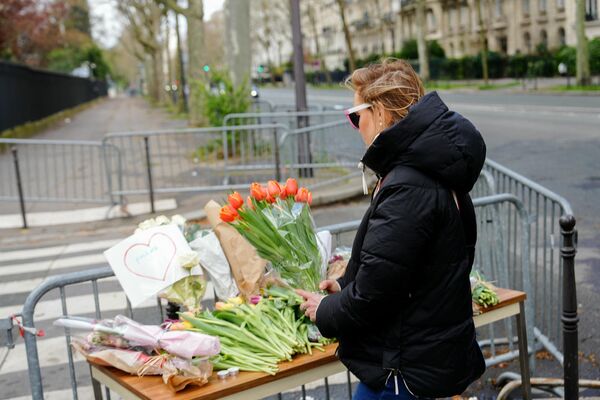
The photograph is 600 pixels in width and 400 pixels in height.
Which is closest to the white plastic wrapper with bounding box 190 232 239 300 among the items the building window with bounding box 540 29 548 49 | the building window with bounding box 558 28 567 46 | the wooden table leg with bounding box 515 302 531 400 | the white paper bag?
the white paper bag

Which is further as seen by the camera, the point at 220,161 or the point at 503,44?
the point at 503,44

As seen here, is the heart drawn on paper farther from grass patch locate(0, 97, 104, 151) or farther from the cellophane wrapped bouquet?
grass patch locate(0, 97, 104, 151)

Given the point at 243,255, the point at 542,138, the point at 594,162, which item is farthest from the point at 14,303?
the point at 542,138

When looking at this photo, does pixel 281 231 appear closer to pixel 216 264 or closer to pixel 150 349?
pixel 216 264

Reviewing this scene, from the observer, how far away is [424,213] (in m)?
2.65

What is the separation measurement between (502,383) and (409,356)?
8.19ft

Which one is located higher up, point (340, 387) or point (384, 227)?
point (384, 227)

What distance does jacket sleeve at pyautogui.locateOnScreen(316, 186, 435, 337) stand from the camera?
2.64m

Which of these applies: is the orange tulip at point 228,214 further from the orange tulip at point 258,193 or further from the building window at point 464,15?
the building window at point 464,15

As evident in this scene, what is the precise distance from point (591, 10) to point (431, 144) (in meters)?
57.0

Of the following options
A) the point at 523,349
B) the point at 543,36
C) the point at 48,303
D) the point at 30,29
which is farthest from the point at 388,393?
the point at 543,36

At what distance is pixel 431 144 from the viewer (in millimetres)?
2668

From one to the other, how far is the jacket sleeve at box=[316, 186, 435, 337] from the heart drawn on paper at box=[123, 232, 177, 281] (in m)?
1.04

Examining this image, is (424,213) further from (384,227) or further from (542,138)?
(542,138)
